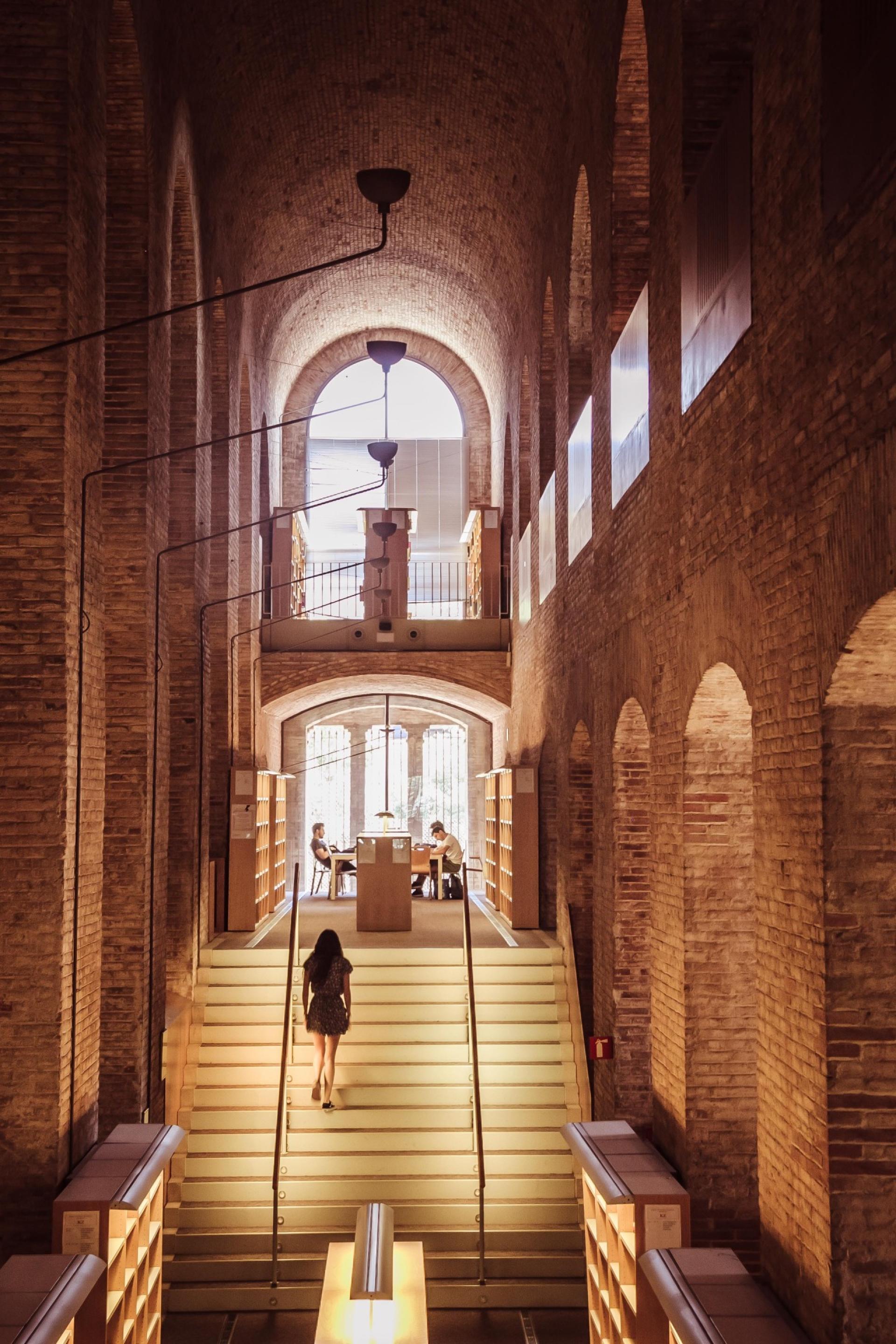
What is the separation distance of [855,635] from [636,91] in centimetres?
610

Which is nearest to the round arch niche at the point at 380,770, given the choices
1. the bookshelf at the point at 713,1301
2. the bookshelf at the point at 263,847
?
the bookshelf at the point at 263,847

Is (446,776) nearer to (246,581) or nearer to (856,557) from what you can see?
(246,581)

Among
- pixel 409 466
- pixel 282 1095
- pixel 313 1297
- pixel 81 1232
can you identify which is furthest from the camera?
pixel 409 466

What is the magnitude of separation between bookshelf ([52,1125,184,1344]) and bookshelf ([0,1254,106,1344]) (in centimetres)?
6

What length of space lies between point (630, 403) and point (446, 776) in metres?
17.9

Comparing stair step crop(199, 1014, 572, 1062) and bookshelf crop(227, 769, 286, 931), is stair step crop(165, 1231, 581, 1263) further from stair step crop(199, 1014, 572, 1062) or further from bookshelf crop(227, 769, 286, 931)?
bookshelf crop(227, 769, 286, 931)

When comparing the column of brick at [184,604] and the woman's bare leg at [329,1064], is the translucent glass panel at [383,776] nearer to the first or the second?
the column of brick at [184,604]

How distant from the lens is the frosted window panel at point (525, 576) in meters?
16.1

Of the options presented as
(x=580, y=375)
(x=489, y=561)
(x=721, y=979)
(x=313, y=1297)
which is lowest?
(x=313, y=1297)

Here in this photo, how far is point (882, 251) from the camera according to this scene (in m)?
4.12

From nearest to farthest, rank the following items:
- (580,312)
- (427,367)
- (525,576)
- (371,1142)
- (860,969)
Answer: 1. (860,969)
2. (371,1142)
3. (580,312)
4. (525,576)
5. (427,367)

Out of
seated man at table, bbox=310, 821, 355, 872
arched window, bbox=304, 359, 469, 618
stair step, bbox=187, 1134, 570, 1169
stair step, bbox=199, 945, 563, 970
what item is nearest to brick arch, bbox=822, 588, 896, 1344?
stair step, bbox=187, 1134, 570, 1169

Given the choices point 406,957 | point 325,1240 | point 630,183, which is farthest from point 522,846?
point 630,183

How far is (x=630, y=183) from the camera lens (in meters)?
9.43
